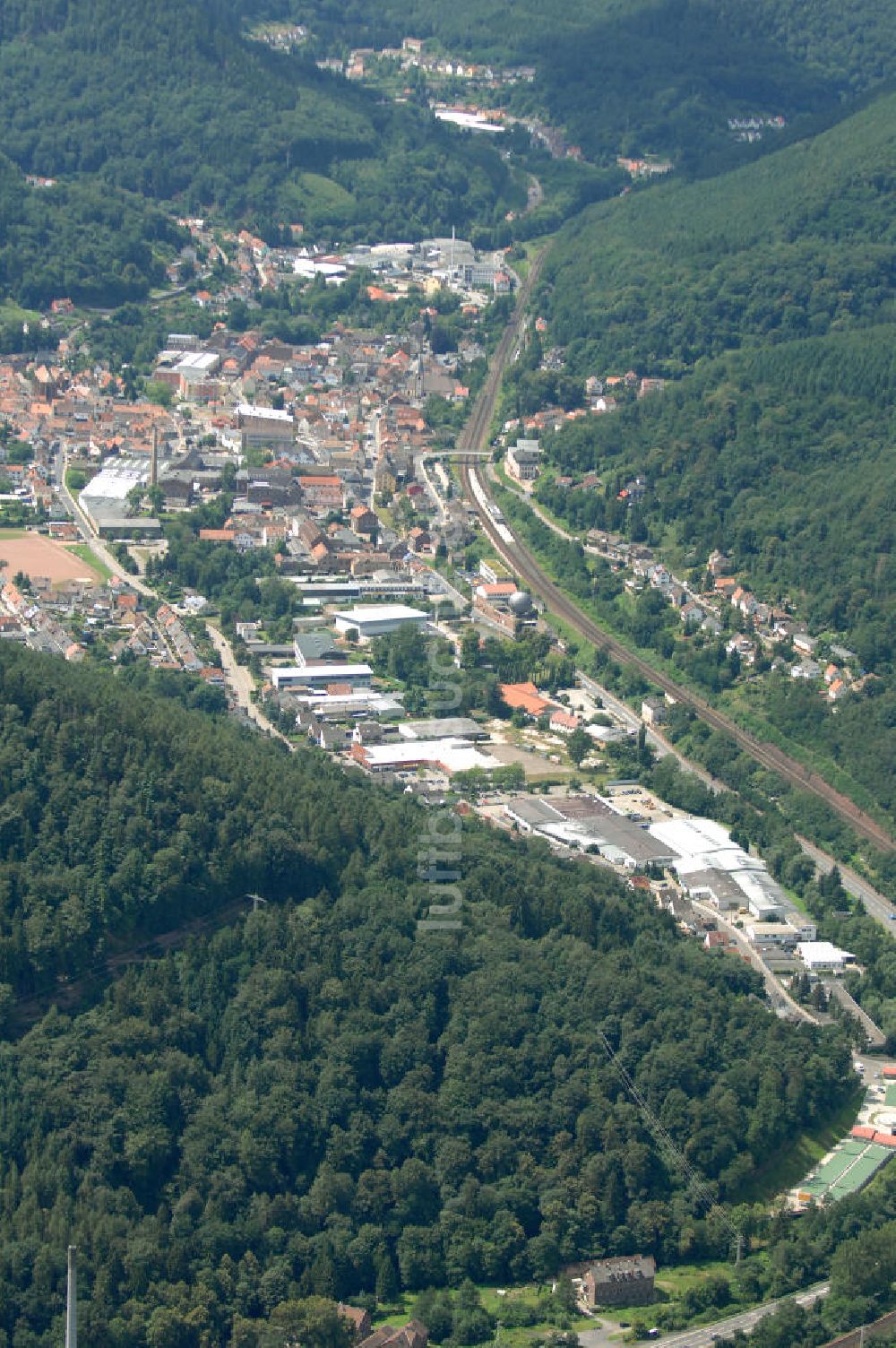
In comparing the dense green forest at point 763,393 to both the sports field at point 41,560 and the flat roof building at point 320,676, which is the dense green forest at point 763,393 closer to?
the flat roof building at point 320,676

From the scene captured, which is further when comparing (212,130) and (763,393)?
(212,130)

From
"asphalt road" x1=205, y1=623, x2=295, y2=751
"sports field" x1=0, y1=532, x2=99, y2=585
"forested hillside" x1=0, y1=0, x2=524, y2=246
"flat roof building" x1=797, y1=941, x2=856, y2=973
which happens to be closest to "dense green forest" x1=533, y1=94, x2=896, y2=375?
"forested hillside" x1=0, y1=0, x2=524, y2=246

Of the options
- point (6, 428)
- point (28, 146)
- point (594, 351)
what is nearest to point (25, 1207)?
point (6, 428)

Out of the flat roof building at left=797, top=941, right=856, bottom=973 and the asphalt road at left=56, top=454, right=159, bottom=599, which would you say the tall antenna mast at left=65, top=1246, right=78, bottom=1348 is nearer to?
the flat roof building at left=797, top=941, right=856, bottom=973

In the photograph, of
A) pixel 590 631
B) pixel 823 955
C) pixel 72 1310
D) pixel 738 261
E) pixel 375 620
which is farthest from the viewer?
pixel 738 261

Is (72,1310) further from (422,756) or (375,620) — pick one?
(375,620)

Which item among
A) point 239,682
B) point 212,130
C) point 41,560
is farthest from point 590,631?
point 212,130
